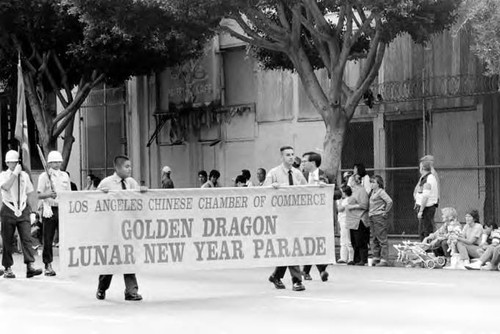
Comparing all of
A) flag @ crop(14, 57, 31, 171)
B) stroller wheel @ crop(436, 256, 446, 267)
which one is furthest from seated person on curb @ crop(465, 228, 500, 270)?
flag @ crop(14, 57, 31, 171)

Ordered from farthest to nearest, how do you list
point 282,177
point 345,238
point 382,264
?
point 345,238
point 382,264
point 282,177

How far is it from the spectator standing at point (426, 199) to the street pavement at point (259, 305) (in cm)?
258

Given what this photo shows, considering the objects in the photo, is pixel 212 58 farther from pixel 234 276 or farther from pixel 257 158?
pixel 234 276

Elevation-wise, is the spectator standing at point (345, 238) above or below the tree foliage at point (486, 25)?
below

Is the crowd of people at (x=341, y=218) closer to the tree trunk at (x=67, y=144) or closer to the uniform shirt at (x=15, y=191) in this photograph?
the uniform shirt at (x=15, y=191)

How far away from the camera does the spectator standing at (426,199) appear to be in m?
21.5

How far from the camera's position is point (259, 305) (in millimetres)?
13766

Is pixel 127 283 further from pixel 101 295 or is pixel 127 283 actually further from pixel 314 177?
pixel 314 177

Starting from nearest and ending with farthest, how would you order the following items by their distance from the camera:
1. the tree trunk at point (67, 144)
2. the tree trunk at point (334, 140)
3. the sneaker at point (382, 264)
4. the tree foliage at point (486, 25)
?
the tree foliage at point (486, 25) < the sneaker at point (382, 264) < the tree trunk at point (334, 140) < the tree trunk at point (67, 144)

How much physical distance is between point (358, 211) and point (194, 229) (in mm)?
7650

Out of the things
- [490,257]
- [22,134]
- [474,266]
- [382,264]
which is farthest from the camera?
[382,264]

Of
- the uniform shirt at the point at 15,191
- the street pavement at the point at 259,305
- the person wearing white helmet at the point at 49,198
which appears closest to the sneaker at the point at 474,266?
the street pavement at the point at 259,305

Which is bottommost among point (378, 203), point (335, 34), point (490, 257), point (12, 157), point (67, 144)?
point (490, 257)

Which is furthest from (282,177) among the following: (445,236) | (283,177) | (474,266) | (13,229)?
(445,236)
